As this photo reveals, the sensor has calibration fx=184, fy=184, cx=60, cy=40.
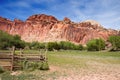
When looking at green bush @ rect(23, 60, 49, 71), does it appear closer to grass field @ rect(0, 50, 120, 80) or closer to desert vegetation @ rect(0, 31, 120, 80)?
desert vegetation @ rect(0, 31, 120, 80)

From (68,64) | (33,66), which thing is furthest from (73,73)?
(68,64)

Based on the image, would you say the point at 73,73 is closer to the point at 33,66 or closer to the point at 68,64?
the point at 33,66

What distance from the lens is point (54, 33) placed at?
647 feet

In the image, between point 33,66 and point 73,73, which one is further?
point 33,66

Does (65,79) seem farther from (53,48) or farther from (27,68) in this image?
(53,48)

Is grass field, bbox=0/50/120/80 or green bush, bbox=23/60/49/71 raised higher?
green bush, bbox=23/60/49/71

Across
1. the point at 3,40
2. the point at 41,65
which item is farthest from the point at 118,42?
the point at 41,65

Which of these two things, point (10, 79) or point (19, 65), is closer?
point (10, 79)

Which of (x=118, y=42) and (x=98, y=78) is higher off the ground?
(x=118, y=42)

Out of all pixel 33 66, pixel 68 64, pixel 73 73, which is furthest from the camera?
pixel 68 64

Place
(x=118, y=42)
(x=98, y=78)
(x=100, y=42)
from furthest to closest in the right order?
(x=100, y=42), (x=118, y=42), (x=98, y=78)

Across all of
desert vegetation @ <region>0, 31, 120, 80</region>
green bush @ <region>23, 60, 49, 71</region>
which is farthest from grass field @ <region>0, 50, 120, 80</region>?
green bush @ <region>23, 60, 49, 71</region>

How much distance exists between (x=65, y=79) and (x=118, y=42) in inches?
3762

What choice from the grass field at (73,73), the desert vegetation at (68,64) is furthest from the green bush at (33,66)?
the grass field at (73,73)
